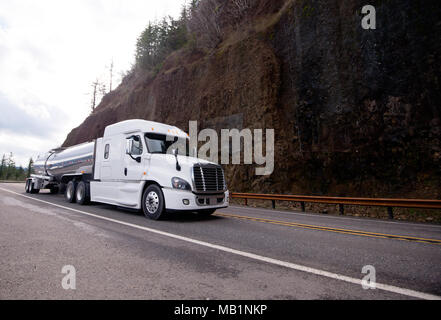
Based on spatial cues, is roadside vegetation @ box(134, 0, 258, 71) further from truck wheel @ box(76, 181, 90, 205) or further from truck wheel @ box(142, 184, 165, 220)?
truck wheel @ box(142, 184, 165, 220)

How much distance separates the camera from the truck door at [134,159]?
7.88 meters

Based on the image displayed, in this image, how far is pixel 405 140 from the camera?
1256cm

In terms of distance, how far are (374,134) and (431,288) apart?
12518 mm

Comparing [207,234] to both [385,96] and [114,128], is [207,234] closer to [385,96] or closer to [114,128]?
[114,128]

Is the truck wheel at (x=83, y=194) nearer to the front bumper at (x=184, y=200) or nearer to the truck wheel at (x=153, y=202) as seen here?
the truck wheel at (x=153, y=202)

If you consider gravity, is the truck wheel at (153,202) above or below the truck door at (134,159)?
below

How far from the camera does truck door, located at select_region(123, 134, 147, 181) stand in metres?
7.88

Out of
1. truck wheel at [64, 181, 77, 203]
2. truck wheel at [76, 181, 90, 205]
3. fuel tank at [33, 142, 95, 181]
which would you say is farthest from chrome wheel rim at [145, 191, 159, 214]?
truck wheel at [64, 181, 77, 203]

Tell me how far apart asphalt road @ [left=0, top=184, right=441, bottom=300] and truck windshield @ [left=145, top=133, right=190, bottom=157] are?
9.11 ft

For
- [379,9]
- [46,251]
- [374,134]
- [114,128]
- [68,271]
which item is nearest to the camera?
[68,271]

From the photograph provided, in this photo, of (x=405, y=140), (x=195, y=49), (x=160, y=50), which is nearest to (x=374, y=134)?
(x=405, y=140)

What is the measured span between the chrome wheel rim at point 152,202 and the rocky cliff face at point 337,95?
392 inches

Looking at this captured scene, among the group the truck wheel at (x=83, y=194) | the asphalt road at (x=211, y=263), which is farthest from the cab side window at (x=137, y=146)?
the truck wheel at (x=83, y=194)

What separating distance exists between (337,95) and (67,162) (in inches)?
616
